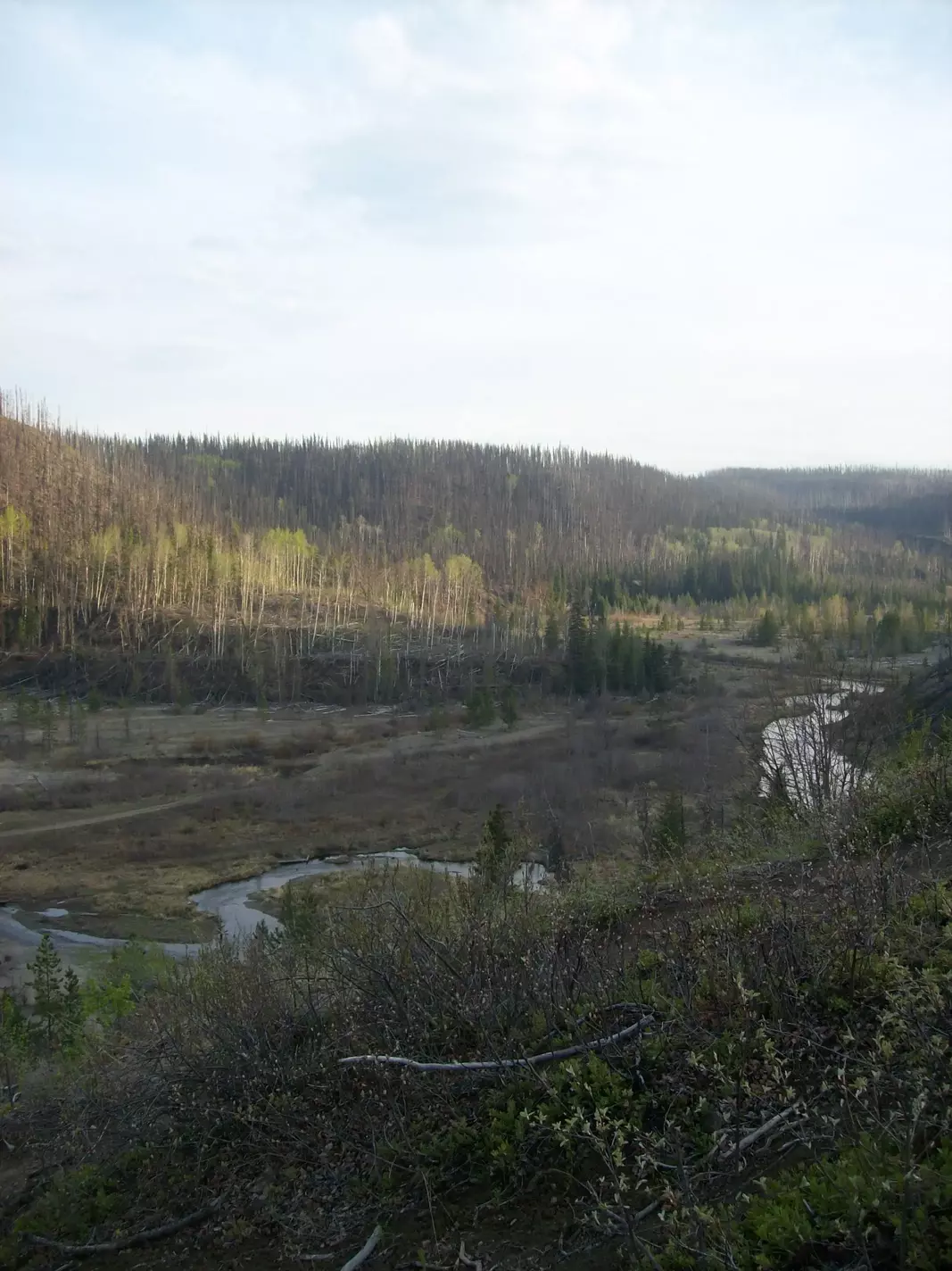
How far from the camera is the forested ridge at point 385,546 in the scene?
74.4m

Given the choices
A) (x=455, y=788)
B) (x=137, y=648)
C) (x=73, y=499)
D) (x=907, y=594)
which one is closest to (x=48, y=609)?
(x=137, y=648)

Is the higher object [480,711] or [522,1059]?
[522,1059]

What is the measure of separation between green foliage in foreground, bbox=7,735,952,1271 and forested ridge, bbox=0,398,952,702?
203 feet

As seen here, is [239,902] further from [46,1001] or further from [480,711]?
[480,711]

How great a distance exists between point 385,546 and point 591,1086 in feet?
372

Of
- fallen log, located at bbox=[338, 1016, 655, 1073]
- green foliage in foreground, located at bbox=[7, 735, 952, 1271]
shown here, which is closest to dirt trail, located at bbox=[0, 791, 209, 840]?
green foliage in foreground, located at bbox=[7, 735, 952, 1271]

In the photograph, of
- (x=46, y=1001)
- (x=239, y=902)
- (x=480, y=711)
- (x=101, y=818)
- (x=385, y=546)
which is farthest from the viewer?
(x=385, y=546)

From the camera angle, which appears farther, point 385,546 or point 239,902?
point 385,546

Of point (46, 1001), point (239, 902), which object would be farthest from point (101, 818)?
point (46, 1001)

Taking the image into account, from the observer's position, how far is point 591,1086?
4.71m

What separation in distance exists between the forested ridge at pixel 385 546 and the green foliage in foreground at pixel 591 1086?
61.9m

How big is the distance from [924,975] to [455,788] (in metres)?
36.0

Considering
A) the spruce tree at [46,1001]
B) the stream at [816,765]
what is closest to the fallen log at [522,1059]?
the stream at [816,765]

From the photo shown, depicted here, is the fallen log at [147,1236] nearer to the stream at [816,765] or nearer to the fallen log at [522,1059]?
the fallen log at [522,1059]
